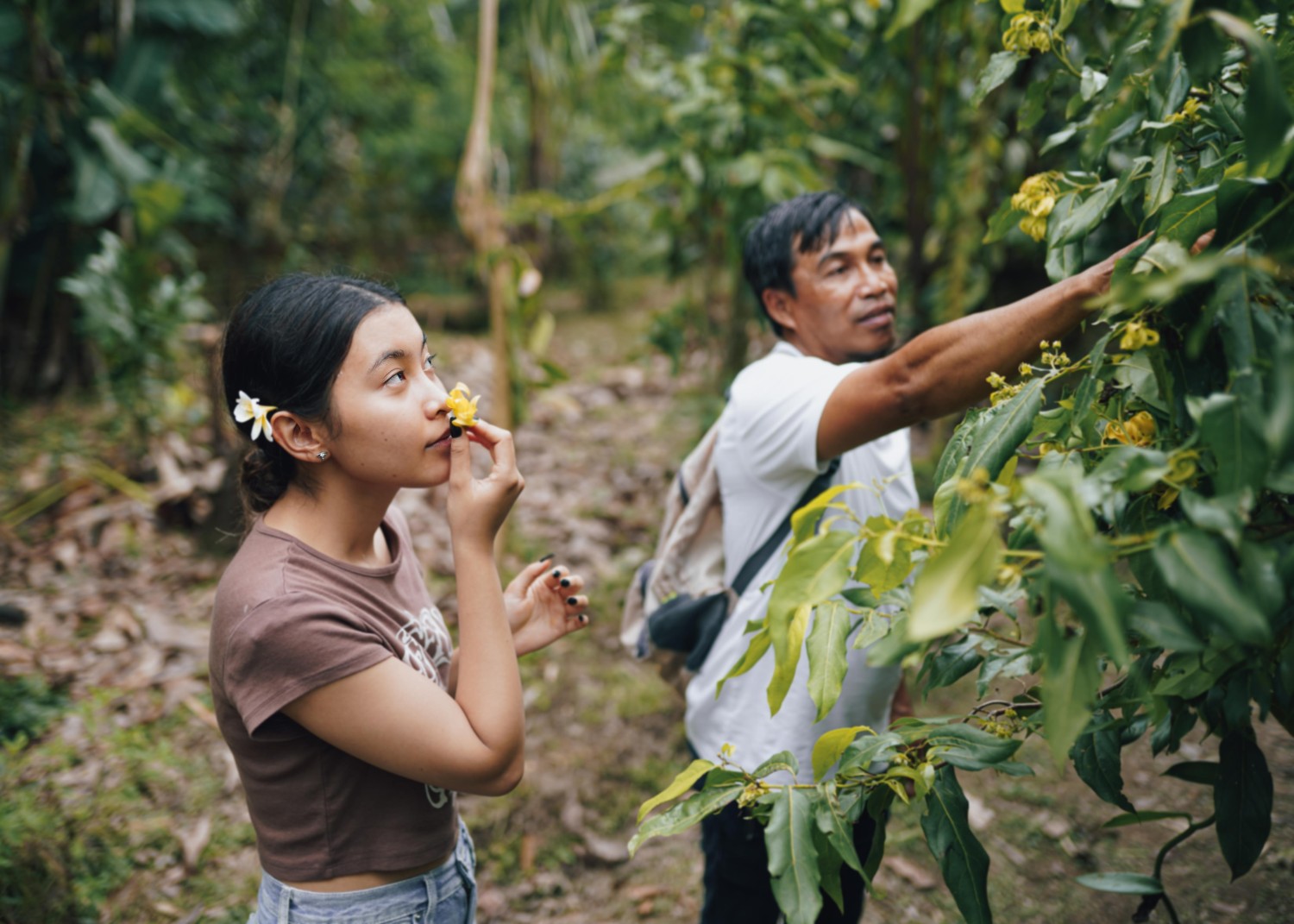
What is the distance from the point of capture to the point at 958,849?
1002 mm

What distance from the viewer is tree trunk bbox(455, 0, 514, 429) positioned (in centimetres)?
304

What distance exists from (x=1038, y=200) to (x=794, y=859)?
0.86 metres

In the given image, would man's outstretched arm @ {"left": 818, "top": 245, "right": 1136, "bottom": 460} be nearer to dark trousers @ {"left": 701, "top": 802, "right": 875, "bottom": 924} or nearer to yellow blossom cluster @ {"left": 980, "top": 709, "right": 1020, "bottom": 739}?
yellow blossom cluster @ {"left": 980, "top": 709, "right": 1020, "bottom": 739}

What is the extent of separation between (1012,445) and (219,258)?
640 centimetres

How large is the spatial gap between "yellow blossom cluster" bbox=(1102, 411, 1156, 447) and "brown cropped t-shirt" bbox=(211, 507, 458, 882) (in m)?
0.89

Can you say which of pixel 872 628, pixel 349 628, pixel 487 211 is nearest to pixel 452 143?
pixel 487 211

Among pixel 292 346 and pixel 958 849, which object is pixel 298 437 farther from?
pixel 958 849

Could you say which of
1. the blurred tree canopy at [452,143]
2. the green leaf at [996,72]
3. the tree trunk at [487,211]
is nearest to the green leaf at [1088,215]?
the green leaf at [996,72]

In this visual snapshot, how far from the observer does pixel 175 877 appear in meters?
2.22

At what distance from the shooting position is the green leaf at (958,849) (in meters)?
0.99

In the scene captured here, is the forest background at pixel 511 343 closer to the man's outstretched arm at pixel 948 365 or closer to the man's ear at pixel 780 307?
the man's outstretched arm at pixel 948 365

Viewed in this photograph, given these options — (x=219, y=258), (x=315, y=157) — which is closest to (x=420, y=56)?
(x=315, y=157)

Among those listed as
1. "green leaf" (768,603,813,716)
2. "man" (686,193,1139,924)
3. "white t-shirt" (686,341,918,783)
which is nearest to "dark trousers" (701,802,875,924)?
"man" (686,193,1139,924)

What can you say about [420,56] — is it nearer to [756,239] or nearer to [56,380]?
Result: [56,380]
